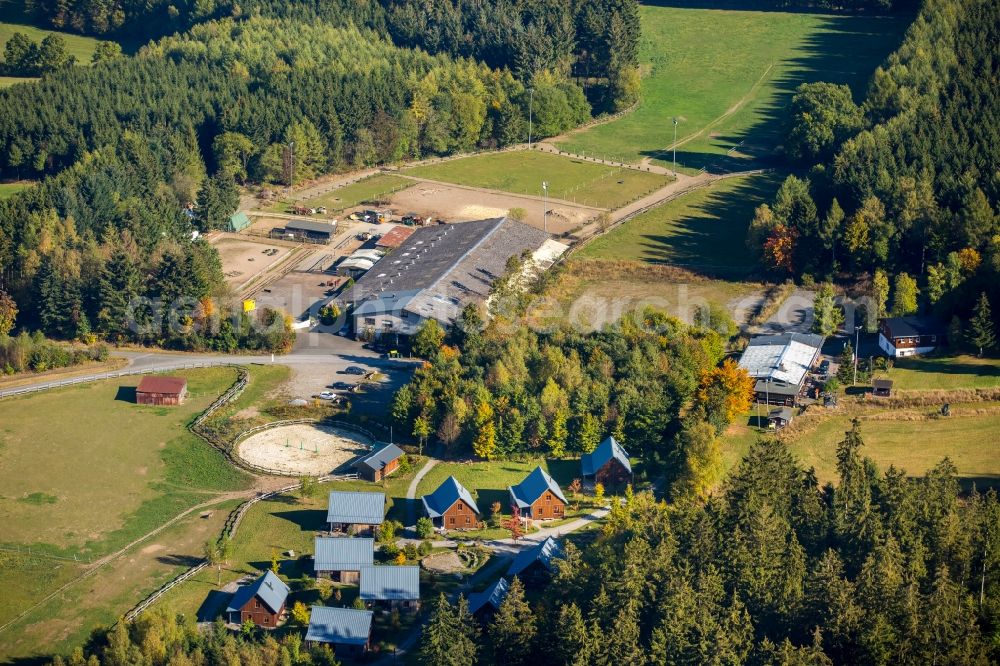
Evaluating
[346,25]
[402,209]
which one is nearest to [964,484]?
[402,209]

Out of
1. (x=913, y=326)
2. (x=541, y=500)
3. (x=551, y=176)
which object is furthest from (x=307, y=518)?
(x=551, y=176)

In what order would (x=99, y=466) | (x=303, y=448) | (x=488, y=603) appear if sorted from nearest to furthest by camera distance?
(x=488, y=603)
(x=99, y=466)
(x=303, y=448)

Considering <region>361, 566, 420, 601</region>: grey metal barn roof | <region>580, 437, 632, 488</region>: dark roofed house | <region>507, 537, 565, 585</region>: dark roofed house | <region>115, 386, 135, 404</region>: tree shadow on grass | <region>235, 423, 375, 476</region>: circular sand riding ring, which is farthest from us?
<region>115, 386, 135, 404</region>: tree shadow on grass

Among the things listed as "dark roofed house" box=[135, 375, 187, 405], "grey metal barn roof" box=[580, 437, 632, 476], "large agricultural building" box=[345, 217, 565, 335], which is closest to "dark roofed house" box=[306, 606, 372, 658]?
"grey metal barn roof" box=[580, 437, 632, 476]

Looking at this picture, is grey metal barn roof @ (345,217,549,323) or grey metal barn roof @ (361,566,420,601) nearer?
grey metal barn roof @ (361,566,420,601)

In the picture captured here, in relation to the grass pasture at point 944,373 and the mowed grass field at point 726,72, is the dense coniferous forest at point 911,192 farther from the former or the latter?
the mowed grass field at point 726,72

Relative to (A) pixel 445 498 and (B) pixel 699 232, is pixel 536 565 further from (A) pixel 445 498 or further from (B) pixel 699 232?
(B) pixel 699 232

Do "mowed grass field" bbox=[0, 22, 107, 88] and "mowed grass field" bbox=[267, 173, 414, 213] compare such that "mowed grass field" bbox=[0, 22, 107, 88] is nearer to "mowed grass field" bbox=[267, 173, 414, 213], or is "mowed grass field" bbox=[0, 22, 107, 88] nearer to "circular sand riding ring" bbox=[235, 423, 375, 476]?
"mowed grass field" bbox=[267, 173, 414, 213]

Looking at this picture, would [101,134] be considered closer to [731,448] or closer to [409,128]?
[409,128]
